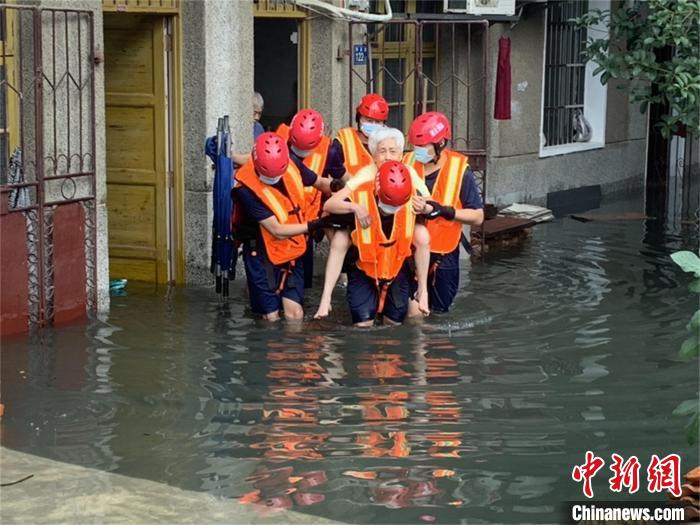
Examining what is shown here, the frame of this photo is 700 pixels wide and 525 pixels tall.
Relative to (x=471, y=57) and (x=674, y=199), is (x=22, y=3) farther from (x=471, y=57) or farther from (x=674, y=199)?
(x=674, y=199)

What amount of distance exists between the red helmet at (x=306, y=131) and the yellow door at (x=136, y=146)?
2001mm

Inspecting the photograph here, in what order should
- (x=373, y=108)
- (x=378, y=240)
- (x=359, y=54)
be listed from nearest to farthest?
(x=378, y=240), (x=373, y=108), (x=359, y=54)

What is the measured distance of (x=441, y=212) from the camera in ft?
34.2

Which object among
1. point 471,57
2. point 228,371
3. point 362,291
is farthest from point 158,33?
point 471,57

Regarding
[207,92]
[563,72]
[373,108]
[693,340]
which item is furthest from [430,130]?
[563,72]

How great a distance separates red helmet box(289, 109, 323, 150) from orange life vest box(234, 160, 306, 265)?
0.32m

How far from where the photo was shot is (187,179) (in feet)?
41.3

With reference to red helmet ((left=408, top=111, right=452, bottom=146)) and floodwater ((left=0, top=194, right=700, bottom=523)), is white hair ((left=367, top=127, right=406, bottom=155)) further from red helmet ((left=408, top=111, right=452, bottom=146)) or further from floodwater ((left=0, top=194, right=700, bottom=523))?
floodwater ((left=0, top=194, right=700, bottom=523))

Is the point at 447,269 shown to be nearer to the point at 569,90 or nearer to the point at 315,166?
the point at 315,166

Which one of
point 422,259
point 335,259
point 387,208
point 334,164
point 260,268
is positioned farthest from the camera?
point 334,164

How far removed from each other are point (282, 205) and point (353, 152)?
1414 mm

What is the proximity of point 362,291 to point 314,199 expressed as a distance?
1.07m

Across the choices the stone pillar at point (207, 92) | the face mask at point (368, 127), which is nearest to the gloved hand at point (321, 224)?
the face mask at point (368, 127)

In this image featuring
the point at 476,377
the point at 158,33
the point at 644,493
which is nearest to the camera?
the point at 644,493
